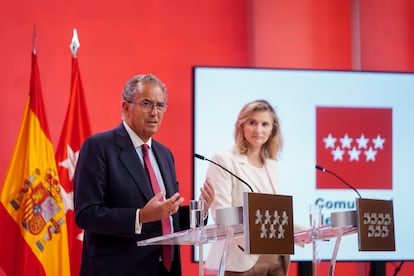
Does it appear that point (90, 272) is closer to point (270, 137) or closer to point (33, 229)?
point (33, 229)

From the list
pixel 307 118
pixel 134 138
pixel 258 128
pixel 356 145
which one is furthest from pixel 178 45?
pixel 134 138

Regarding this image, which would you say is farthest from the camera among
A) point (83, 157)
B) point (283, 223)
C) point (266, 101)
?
point (266, 101)

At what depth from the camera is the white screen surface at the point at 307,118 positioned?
5.36 m

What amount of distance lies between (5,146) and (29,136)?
623mm

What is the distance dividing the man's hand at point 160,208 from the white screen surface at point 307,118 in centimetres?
229

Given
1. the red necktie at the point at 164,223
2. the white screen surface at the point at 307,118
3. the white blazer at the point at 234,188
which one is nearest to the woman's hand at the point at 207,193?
the red necktie at the point at 164,223

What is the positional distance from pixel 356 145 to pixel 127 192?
2.68 m

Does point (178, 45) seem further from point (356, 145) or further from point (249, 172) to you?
point (249, 172)

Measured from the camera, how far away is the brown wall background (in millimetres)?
5590

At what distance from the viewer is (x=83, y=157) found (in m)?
3.25

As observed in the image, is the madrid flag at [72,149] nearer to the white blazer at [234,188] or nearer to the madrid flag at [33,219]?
the madrid flag at [33,219]

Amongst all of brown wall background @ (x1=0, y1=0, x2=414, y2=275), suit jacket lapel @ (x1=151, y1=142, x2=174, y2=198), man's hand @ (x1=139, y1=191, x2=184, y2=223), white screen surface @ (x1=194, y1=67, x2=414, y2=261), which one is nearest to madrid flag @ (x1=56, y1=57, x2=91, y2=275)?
brown wall background @ (x1=0, y1=0, x2=414, y2=275)

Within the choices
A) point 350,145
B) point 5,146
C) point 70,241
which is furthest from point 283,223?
point 5,146

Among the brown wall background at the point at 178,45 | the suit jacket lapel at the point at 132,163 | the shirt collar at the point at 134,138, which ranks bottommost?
the suit jacket lapel at the point at 132,163
